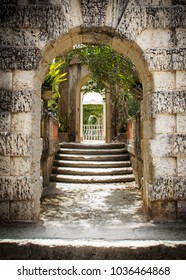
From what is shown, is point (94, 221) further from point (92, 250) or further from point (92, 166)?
point (92, 166)

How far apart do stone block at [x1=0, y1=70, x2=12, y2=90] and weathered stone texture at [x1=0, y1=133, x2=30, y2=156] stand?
27.4 inches

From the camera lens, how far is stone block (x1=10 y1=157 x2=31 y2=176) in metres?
3.25

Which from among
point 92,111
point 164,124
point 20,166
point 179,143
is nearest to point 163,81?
point 164,124

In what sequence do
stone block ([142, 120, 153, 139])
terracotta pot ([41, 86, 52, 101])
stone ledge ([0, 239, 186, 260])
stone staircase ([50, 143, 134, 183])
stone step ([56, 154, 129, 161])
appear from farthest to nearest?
stone step ([56, 154, 129, 161])
stone staircase ([50, 143, 134, 183])
terracotta pot ([41, 86, 52, 101])
stone block ([142, 120, 153, 139])
stone ledge ([0, 239, 186, 260])

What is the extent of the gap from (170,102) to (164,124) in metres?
0.33

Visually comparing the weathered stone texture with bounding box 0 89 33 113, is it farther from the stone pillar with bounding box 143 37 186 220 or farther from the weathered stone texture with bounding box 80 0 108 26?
the stone pillar with bounding box 143 37 186 220

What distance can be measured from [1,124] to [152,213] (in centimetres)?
255

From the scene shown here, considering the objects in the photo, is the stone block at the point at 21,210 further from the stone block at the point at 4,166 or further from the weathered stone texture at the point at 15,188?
the stone block at the point at 4,166

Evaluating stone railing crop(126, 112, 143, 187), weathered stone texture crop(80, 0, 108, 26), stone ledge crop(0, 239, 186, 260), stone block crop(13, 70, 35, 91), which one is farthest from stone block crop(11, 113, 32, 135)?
stone railing crop(126, 112, 143, 187)

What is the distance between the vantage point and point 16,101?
3270mm

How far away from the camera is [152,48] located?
3.35 metres

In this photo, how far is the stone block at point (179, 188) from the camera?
3295 mm

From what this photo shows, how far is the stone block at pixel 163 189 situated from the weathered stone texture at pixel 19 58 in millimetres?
2461

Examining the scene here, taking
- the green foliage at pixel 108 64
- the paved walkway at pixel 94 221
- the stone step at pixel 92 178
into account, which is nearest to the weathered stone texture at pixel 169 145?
the paved walkway at pixel 94 221
